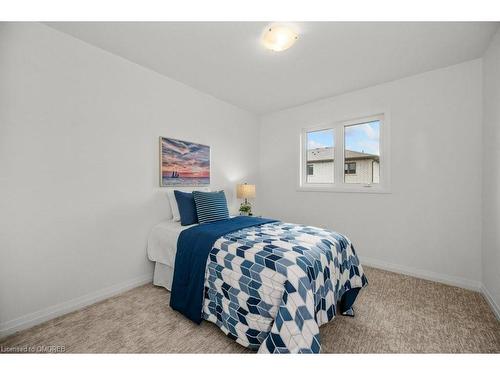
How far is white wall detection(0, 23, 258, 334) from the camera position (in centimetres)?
170

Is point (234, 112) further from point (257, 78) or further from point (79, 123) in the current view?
point (79, 123)

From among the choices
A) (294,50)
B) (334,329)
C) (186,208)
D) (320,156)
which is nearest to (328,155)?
(320,156)

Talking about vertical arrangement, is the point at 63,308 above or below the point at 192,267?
below

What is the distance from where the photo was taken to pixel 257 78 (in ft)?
9.30

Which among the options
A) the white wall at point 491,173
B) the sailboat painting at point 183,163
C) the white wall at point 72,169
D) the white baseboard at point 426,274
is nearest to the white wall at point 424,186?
the white baseboard at point 426,274

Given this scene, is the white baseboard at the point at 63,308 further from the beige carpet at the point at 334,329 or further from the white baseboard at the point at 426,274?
the white baseboard at the point at 426,274

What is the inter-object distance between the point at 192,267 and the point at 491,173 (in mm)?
2947

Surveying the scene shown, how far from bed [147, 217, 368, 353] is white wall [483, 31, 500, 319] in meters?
1.24

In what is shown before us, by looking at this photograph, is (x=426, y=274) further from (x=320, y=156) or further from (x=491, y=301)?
(x=320, y=156)

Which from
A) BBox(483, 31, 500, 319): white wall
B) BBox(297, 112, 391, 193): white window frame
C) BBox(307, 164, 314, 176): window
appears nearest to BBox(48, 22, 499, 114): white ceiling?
BBox(483, 31, 500, 319): white wall

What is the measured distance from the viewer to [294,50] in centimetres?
222

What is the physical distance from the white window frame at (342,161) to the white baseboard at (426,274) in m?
0.99

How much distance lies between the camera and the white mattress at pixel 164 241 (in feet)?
7.50
